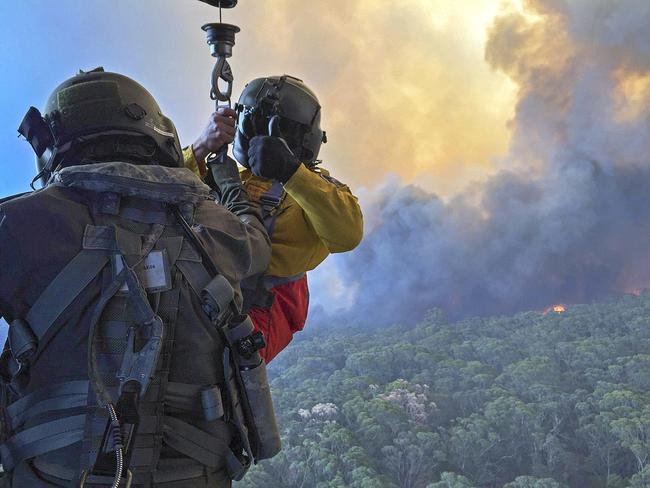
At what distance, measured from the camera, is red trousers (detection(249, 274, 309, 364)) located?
1.73 m

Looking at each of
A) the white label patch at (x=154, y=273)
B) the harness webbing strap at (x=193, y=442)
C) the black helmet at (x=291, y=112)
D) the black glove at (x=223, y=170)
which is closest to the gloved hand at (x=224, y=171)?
the black glove at (x=223, y=170)

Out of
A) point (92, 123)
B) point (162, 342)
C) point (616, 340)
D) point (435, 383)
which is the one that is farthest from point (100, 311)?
point (616, 340)

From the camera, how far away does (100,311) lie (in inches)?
41.7

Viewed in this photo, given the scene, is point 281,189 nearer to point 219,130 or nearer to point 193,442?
point 219,130

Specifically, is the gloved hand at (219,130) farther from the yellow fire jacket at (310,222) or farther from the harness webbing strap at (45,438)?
the harness webbing strap at (45,438)

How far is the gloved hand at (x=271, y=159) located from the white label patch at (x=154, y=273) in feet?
1.72

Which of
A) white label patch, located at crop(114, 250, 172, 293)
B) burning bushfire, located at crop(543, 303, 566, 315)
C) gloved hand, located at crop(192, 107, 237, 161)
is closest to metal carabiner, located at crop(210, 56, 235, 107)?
gloved hand, located at crop(192, 107, 237, 161)

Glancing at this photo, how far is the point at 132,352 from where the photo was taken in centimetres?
108

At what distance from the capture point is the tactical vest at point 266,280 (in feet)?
5.55

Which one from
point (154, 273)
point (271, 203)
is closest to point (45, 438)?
point (154, 273)

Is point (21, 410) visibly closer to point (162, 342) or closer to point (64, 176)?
point (162, 342)

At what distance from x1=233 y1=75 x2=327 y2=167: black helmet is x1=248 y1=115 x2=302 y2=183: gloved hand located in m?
0.20

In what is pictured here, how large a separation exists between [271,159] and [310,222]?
24 cm

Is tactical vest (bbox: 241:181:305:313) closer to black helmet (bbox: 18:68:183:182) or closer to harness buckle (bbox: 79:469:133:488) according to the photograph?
black helmet (bbox: 18:68:183:182)
